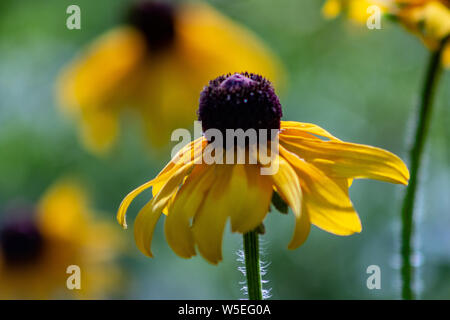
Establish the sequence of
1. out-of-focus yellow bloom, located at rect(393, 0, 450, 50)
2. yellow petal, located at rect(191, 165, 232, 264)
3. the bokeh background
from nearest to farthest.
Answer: yellow petal, located at rect(191, 165, 232, 264)
out-of-focus yellow bloom, located at rect(393, 0, 450, 50)
the bokeh background

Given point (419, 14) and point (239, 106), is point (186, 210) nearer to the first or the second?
point (239, 106)

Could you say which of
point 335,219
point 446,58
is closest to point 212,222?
point 335,219

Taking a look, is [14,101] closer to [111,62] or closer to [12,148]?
[12,148]

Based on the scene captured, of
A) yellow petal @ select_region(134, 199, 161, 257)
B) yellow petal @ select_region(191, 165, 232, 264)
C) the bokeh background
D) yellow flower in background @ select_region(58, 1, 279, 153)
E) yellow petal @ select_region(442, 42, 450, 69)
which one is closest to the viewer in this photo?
yellow petal @ select_region(191, 165, 232, 264)

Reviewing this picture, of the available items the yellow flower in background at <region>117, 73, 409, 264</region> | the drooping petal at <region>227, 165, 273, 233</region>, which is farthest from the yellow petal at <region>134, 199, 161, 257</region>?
the drooping petal at <region>227, 165, 273, 233</region>

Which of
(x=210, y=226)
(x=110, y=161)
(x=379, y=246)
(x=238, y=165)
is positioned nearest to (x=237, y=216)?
(x=210, y=226)

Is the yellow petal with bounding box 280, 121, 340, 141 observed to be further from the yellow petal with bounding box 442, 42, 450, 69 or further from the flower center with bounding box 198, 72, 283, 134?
the yellow petal with bounding box 442, 42, 450, 69

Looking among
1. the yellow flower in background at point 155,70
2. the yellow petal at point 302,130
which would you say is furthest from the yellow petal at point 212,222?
the yellow flower in background at point 155,70
